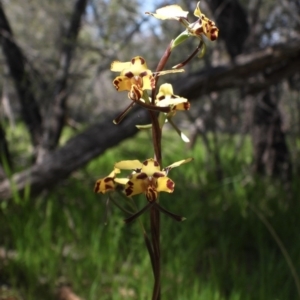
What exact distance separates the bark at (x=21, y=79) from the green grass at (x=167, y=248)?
94 centimetres

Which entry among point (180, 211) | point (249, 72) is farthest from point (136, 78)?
point (180, 211)

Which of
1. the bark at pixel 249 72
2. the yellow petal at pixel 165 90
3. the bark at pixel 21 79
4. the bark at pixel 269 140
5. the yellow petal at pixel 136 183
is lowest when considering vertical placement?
the yellow petal at pixel 136 183

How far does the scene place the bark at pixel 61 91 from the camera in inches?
143

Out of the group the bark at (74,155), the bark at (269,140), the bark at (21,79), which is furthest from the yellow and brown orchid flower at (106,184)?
the bark at (269,140)

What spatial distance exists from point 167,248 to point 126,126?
87cm

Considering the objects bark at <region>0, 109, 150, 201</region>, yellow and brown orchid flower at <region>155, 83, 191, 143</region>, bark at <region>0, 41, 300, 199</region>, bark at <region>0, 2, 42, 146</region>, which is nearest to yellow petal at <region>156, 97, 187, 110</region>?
yellow and brown orchid flower at <region>155, 83, 191, 143</region>

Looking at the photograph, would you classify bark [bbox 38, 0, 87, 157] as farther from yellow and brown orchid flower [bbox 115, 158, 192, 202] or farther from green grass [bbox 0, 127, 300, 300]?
yellow and brown orchid flower [bbox 115, 158, 192, 202]

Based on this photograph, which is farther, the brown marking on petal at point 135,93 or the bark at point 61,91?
the bark at point 61,91

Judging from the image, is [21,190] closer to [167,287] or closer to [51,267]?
[51,267]

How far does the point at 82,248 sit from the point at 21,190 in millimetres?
782

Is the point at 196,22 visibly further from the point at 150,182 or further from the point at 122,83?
the point at 150,182

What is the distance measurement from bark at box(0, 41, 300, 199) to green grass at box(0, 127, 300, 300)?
0.16 meters

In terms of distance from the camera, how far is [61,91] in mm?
3738

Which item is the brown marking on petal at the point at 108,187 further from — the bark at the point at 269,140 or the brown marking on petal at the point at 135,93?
the bark at the point at 269,140
